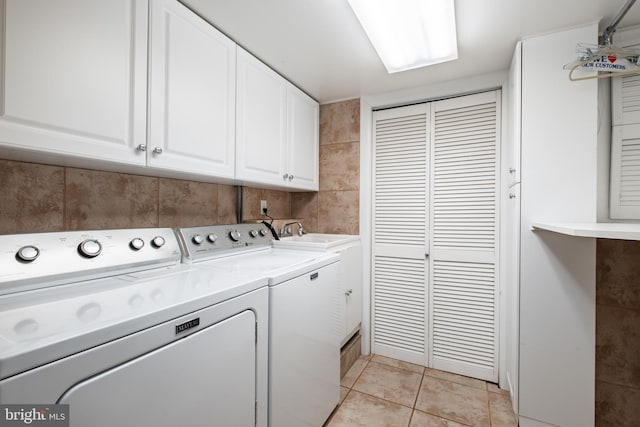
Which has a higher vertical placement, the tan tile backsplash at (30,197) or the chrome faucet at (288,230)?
the tan tile backsplash at (30,197)

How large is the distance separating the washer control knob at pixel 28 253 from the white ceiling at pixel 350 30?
1.24 meters

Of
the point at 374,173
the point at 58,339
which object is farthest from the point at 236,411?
the point at 374,173

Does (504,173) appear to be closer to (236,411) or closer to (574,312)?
A: (574,312)

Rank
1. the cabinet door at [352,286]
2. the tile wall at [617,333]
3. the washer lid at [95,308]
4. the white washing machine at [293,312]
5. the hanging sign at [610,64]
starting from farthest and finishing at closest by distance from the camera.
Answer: the cabinet door at [352,286]
the tile wall at [617,333]
the hanging sign at [610,64]
the white washing machine at [293,312]
the washer lid at [95,308]

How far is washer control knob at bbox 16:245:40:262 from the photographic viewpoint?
3.18 ft

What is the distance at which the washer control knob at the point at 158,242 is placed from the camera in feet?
4.53

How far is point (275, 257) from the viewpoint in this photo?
1.71m

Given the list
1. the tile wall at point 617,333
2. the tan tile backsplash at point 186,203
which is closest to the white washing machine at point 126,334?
the tan tile backsplash at point 186,203

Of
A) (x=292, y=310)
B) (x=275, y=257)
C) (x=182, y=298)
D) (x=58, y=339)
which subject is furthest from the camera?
(x=275, y=257)

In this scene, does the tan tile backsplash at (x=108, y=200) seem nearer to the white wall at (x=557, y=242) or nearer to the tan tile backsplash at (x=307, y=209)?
the tan tile backsplash at (x=307, y=209)

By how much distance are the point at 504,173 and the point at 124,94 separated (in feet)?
7.53

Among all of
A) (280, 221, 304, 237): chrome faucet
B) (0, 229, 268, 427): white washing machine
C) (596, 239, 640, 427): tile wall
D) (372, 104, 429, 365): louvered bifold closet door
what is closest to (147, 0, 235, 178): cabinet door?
(0, 229, 268, 427): white washing machine

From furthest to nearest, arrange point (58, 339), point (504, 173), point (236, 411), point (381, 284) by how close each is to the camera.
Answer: point (381, 284) < point (504, 173) < point (236, 411) < point (58, 339)

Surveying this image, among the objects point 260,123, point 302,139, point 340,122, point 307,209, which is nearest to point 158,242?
point 260,123
